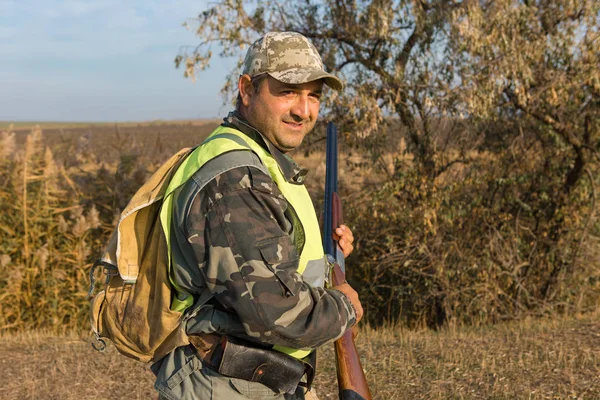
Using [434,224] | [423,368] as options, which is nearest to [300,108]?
[423,368]

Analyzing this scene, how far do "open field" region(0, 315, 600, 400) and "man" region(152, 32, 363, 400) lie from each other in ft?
8.83

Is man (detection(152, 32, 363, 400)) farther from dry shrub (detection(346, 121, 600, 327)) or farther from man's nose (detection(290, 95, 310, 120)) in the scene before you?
dry shrub (detection(346, 121, 600, 327))

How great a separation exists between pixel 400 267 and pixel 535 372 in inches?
168

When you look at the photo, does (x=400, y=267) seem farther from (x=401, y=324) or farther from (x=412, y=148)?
(x=412, y=148)

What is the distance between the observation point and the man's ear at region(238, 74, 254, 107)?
2242mm

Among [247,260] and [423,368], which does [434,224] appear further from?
[247,260]

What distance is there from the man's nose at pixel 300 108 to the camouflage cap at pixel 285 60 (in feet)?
0.37

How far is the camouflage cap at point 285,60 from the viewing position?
2.16m

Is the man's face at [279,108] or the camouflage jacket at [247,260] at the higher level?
the man's face at [279,108]

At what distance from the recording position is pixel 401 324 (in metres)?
9.20

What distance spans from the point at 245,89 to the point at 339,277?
34.8 inches

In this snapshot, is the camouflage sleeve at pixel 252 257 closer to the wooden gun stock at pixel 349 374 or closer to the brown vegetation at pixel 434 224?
the wooden gun stock at pixel 349 374

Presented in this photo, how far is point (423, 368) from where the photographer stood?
5.18 metres

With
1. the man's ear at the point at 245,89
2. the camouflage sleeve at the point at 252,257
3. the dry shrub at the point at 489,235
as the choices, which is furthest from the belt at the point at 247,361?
the dry shrub at the point at 489,235
